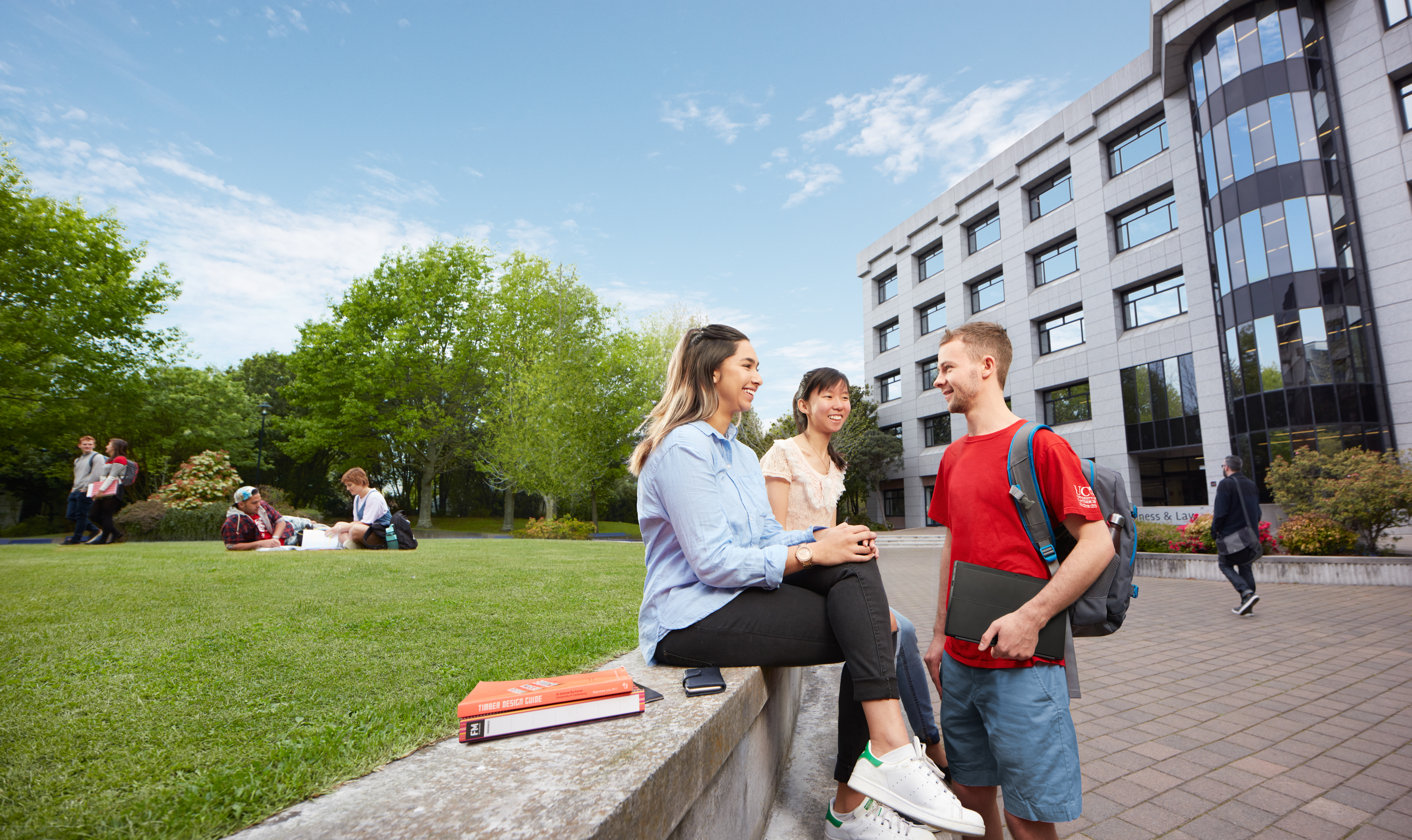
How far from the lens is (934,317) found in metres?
35.5

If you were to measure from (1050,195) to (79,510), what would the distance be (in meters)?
34.7

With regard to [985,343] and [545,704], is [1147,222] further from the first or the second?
[545,704]

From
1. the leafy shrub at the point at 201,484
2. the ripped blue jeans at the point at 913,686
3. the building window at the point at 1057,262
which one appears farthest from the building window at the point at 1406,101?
the leafy shrub at the point at 201,484

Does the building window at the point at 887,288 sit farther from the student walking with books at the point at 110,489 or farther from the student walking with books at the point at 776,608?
the student walking with books at the point at 776,608

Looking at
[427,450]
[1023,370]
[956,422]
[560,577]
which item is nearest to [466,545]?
[560,577]

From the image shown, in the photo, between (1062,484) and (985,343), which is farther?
(985,343)

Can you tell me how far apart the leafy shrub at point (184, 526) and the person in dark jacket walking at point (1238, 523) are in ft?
69.5

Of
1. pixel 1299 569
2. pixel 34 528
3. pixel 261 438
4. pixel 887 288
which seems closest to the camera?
pixel 1299 569

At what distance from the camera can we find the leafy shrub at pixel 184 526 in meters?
16.3

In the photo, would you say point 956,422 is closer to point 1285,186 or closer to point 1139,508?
point 1139,508

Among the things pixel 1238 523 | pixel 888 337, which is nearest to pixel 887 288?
pixel 888 337

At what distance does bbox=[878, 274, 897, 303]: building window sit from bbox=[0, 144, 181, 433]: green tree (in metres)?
35.2

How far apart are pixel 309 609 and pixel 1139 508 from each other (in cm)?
2857

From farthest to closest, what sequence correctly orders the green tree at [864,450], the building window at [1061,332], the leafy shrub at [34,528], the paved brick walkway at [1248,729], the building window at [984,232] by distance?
the green tree at [864,450], the building window at [984,232], the leafy shrub at [34,528], the building window at [1061,332], the paved brick walkway at [1248,729]
